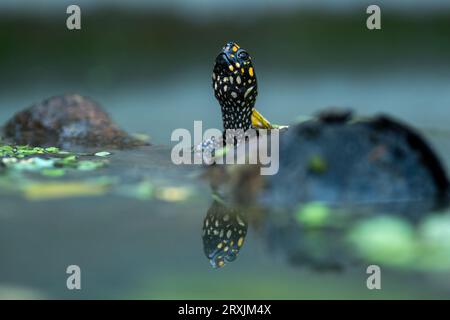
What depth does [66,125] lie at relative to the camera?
23.0ft

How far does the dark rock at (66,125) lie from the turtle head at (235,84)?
1.28 metres

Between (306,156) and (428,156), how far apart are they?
30.5 inches

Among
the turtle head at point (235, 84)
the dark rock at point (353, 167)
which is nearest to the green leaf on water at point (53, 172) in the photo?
the dark rock at point (353, 167)

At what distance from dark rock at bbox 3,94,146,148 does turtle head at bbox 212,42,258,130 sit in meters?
1.28

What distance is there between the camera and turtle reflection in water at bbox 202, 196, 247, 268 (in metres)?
3.13

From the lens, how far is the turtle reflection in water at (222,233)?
3.13 meters

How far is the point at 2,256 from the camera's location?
300cm

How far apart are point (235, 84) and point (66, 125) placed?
96.4 inches

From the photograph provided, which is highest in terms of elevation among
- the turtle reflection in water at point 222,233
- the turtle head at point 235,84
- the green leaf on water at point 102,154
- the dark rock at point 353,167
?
the turtle head at point 235,84

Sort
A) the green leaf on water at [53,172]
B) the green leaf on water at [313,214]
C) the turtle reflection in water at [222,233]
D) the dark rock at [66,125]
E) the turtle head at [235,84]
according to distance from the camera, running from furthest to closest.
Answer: the dark rock at [66,125] < the turtle head at [235,84] < the green leaf on water at [53,172] < the green leaf on water at [313,214] < the turtle reflection in water at [222,233]

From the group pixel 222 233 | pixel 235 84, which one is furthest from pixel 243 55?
pixel 222 233

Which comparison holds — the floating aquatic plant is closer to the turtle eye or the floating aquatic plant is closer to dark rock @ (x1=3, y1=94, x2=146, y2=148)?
dark rock @ (x1=3, y1=94, x2=146, y2=148)

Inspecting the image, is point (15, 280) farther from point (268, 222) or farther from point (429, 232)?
point (429, 232)

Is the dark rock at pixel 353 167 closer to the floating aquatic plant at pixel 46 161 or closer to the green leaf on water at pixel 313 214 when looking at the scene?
the green leaf on water at pixel 313 214
